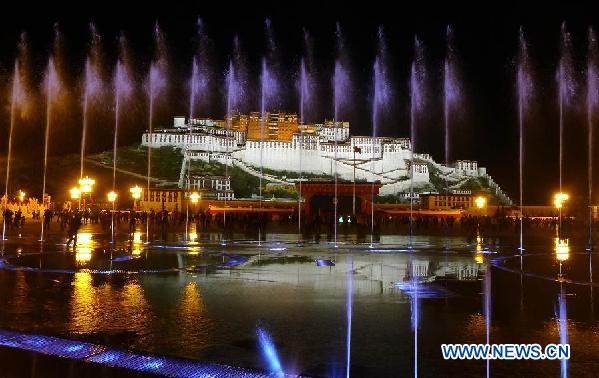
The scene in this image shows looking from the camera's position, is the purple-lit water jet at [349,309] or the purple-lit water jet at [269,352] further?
the purple-lit water jet at [349,309]

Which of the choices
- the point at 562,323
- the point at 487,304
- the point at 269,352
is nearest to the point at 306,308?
the point at 269,352

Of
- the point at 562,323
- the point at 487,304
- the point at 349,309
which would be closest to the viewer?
the point at 562,323

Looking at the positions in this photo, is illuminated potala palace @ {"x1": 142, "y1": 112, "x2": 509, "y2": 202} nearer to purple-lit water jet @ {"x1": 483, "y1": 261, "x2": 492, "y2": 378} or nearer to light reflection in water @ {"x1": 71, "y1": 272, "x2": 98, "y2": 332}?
purple-lit water jet @ {"x1": 483, "y1": 261, "x2": 492, "y2": 378}

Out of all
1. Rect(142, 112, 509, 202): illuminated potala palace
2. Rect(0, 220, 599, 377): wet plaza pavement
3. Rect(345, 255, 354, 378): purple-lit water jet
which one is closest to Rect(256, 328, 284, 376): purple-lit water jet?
Rect(0, 220, 599, 377): wet plaza pavement

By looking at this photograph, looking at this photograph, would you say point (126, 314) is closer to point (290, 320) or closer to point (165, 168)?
point (290, 320)

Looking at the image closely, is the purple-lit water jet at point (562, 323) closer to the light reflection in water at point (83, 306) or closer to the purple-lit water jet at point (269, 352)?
the purple-lit water jet at point (269, 352)

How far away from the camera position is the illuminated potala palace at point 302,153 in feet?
367

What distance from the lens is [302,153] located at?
115m

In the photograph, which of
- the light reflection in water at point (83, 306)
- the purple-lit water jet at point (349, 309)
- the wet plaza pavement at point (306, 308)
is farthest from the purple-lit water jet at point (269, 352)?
the light reflection in water at point (83, 306)

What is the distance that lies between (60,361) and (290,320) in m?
2.90

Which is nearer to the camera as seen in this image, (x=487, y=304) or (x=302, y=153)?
(x=487, y=304)

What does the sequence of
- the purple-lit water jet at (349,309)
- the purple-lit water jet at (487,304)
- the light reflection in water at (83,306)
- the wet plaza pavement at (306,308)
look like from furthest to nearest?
the light reflection in water at (83,306)
the purple-lit water jet at (487,304)
the wet plaza pavement at (306,308)
the purple-lit water jet at (349,309)

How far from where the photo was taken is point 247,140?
116 metres

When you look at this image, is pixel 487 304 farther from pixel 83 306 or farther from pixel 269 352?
pixel 83 306
